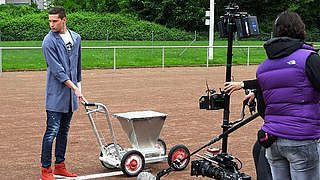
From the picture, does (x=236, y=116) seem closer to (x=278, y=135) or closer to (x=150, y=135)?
Result: (x=150, y=135)

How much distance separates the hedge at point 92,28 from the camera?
139 feet

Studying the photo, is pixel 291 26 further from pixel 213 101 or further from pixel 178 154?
pixel 178 154

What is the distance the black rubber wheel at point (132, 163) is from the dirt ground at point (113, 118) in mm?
139

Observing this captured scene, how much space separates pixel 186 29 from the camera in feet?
177

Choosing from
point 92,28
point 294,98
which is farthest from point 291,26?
point 92,28

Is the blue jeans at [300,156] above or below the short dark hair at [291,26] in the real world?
below

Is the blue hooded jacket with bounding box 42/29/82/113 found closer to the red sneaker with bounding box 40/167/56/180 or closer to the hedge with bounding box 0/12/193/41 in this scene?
the red sneaker with bounding box 40/167/56/180

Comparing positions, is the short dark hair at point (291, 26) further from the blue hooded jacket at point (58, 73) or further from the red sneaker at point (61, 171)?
the red sneaker at point (61, 171)

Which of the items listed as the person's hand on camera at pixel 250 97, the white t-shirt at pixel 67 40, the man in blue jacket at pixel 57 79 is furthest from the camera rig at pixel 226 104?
the white t-shirt at pixel 67 40

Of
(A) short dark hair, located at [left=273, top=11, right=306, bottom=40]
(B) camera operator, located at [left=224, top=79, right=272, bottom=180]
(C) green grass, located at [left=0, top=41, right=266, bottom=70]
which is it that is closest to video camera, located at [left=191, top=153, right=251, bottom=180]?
(B) camera operator, located at [left=224, top=79, right=272, bottom=180]

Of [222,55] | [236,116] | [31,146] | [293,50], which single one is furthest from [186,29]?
[293,50]

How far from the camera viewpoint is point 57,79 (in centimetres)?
699

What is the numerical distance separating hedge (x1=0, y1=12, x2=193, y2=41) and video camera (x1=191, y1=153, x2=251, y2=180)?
3650 centimetres

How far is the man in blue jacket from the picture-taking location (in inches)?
273
